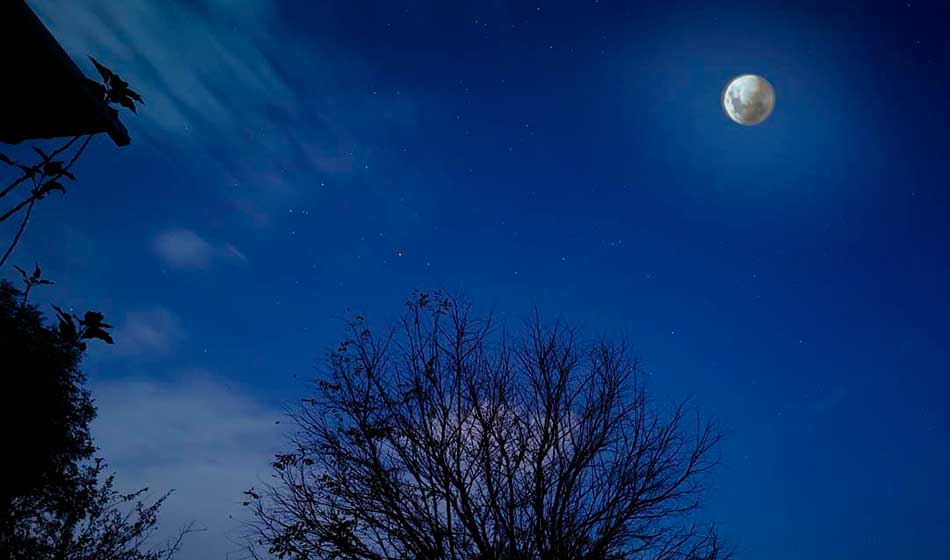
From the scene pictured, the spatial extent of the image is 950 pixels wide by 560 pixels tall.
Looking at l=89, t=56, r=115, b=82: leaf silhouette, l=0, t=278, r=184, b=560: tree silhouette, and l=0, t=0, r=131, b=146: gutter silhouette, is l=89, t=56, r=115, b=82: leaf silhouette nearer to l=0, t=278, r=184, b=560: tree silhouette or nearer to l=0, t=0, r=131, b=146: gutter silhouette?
l=0, t=0, r=131, b=146: gutter silhouette

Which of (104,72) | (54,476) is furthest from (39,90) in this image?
(54,476)

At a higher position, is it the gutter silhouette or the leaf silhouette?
the leaf silhouette

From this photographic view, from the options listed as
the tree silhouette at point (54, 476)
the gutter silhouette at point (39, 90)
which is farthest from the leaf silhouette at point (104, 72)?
the tree silhouette at point (54, 476)

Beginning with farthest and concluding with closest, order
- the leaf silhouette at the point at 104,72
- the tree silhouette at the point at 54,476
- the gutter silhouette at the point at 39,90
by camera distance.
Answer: the tree silhouette at the point at 54,476 < the leaf silhouette at the point at 104,72 < the gutter silhouette at the point at 39,90

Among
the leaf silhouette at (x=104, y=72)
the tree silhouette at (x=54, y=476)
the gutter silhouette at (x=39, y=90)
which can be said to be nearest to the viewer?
the gutter silhouette at (x=39, y=90)

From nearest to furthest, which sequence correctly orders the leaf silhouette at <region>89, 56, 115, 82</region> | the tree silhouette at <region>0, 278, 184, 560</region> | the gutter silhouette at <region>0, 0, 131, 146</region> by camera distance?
the gutter silhouette at <region>0, 0, 131, 146</region>, the leaf silhouette at <region>89, 56, 115, 82</region>, the tree silhouette at <region>0, 278, 184, 560</region>

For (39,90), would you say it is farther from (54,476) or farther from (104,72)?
(54,476)

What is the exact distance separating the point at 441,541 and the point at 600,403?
11.7 ft

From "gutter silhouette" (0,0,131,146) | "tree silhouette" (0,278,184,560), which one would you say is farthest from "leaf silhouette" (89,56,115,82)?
"tree silhouette" (0,278,184,560)

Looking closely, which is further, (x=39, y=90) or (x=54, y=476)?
(x=54, y=476)

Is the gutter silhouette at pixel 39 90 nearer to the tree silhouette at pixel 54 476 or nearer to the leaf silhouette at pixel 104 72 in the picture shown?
the leaf silhouette at pixel 104 72

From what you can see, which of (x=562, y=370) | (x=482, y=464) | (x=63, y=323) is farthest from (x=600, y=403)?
(x=63, y=323)

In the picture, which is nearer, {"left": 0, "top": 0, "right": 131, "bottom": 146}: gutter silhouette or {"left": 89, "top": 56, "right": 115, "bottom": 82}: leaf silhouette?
{"left": 0, "top": 0, "right": 131, "bottom": 146}: gutter silhouette

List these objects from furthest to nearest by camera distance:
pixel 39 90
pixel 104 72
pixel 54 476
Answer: pixel 54 476 < pixel 104 72 < pixel 39 90
